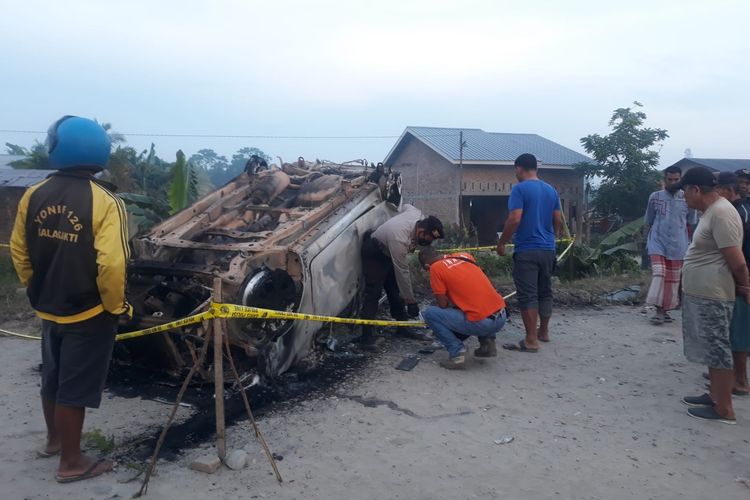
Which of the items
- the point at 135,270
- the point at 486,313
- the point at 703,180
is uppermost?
the point at 703,180

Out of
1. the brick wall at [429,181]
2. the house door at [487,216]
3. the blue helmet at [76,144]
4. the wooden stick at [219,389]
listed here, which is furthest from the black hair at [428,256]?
the house door at [487,216]

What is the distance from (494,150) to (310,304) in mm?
16918

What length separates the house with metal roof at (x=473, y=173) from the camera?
19906 millimetres

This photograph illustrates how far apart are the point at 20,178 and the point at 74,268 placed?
33.1 ft

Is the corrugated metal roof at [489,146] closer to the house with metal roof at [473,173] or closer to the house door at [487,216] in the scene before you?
the house with metal roof at [473,173]

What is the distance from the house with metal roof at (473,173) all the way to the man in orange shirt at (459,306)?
13.2m

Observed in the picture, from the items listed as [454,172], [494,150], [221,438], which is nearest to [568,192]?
[494,150]

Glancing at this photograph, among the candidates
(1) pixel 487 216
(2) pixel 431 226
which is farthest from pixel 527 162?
(1) pixel 487 216

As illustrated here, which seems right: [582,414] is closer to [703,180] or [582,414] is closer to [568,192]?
[703,180]

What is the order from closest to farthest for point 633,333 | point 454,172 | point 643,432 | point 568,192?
point 643,432, point 633,333, point 454,172, point 568,192

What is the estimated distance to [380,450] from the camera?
3.94 meters

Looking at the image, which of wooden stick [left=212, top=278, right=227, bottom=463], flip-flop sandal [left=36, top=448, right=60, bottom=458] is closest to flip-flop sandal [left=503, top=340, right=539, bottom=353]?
wooden stick [left=212, top=278, right=227, bottom=463]

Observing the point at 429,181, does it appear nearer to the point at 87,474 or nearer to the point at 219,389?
the point at 219,389

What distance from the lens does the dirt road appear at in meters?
3.45
